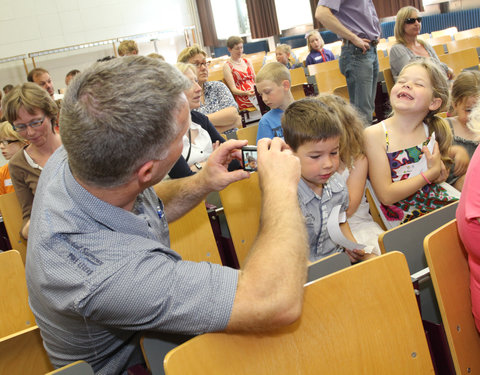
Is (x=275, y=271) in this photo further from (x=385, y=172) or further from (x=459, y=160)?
(x=459, y=160)

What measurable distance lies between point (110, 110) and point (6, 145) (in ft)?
9.46

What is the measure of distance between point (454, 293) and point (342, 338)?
44 cm

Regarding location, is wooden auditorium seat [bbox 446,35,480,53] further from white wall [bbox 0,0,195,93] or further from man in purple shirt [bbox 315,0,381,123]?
white wall [bbox 0,0,195,93]

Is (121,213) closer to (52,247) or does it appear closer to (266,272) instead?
(52,247)

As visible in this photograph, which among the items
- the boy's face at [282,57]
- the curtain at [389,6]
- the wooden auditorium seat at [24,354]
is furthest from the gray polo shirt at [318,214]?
the curtain at [389,6]

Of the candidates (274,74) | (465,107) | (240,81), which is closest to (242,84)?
(240,81)

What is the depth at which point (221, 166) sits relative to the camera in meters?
1.67

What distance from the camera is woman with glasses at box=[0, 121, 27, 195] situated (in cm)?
313

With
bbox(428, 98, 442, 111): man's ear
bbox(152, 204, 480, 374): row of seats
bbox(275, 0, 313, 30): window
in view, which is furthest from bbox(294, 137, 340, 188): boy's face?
bbox(275, 0, 313, 30): window

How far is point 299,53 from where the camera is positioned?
10.2m

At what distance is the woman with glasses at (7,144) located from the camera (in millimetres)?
3135

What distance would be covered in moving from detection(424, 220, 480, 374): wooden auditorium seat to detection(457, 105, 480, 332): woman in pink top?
26 millimetres

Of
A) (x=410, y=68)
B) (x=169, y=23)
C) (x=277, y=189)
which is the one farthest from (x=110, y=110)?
(x=169, y=23)

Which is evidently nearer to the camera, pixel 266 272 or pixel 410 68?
pixel 266 272
